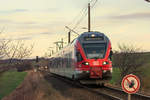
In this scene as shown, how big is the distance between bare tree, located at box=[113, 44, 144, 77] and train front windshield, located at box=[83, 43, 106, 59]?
24.3m

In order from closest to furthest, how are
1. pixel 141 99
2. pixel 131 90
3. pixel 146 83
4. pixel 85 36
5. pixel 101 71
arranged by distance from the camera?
pixel 131 90 < pixel 141 99 < pixel 101 71 < pixel 85 36 < pixel 146 83

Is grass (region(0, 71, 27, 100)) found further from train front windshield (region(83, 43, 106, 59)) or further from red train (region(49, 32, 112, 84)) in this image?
train front windshield (region(83, 43, 106, 59))

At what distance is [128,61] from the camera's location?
149 feet

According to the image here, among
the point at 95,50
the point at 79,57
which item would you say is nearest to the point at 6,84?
the point at 79,57

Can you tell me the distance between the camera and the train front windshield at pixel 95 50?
1994cm

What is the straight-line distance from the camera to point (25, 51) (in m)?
16.4

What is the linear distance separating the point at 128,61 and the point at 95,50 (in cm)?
2621

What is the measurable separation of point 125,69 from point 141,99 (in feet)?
101

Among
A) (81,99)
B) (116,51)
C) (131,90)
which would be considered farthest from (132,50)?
(131,90)

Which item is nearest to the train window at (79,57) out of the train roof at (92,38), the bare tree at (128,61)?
the train roof at (92,38)

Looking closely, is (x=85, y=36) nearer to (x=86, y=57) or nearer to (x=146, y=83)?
(x=86, y=57)

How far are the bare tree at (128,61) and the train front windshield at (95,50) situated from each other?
79.6ft

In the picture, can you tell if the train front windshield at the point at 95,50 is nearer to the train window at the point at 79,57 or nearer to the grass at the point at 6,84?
the train window at the point at 79,57

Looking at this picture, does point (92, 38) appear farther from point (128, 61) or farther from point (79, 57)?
point (128, 61)
